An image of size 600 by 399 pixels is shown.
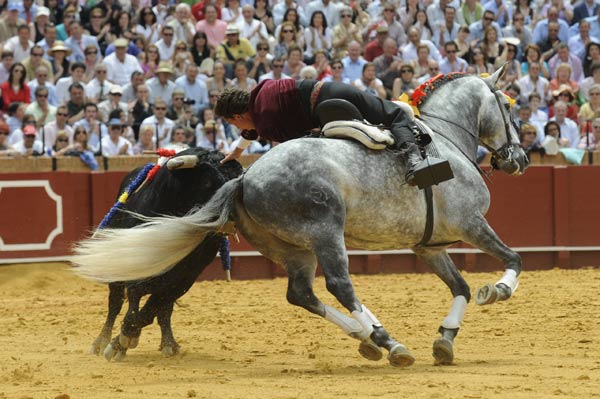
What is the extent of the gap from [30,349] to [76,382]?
72.9 inches

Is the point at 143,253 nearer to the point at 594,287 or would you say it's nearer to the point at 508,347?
the point at 508,347

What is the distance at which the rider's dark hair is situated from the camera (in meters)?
7.70

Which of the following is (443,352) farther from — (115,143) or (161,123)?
(161,123)

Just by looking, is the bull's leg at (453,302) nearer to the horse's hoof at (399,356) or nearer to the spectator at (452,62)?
the horse's hoof at (399,356)

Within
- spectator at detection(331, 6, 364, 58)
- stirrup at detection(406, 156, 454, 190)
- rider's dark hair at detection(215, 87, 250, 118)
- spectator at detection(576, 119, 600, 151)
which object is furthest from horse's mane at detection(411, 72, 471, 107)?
spectator at detection(331, 6, 364, 58)

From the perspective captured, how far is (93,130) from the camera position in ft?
46.0

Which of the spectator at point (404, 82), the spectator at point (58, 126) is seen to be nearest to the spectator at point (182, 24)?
the spectator at point (58, 126)

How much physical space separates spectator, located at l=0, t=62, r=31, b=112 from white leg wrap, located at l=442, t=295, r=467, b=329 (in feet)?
27.0

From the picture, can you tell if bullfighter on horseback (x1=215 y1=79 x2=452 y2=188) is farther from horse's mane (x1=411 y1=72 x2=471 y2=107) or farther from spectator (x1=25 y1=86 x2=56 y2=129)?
spectator (x1=25 y1=86 x2=56 y2=129)

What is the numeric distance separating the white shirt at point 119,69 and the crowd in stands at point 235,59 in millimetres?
18

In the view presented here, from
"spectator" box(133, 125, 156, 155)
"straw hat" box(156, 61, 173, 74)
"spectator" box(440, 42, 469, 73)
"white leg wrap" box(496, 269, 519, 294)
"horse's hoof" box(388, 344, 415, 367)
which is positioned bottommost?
"horse's hoof" box(388, 344, 415, 367)

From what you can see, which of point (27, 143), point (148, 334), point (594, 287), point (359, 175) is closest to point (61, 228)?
point (27, 143)

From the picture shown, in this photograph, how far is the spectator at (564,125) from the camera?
15.2 metres

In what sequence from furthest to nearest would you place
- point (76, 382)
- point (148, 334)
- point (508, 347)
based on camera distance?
point (148, 334) → point (508, 347) → point (76, 382)
